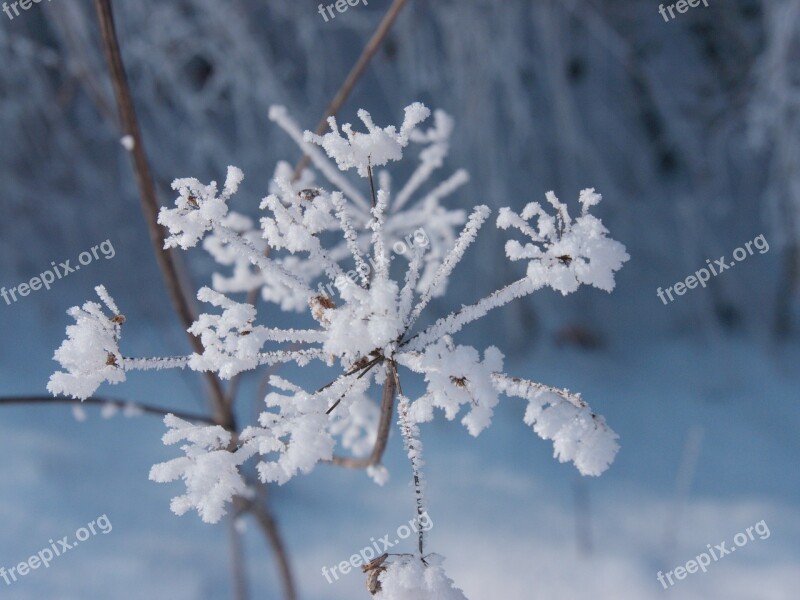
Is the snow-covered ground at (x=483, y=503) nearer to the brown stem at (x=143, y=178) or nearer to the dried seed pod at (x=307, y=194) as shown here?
the brown stem at (x=143, y=178)

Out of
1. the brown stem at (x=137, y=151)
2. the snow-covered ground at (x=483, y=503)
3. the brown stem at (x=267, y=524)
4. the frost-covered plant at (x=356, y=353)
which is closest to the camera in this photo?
the frost-covered plant at (x=356, y=353)

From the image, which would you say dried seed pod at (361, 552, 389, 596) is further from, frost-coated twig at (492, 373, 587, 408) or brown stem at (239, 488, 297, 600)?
brown stem at (239, 488, 297, 600)

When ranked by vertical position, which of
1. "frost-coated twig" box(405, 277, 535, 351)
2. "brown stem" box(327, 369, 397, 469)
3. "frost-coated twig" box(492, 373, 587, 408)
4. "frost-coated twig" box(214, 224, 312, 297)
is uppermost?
"frost-coated twig" box(214, 224, 312, 297)

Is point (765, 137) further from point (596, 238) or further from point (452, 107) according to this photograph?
point (596, 238)

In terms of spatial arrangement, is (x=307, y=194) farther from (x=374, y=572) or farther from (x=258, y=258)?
(x=374, y=572)

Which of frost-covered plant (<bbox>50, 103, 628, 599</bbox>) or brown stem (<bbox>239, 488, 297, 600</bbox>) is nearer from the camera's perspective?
frost-covered plant (<bbox>50, 103, 628, 599</bbox>)

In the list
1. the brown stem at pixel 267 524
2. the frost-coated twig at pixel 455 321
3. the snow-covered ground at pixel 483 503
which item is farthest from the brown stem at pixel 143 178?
the snow-covered ground at pixel 483 503

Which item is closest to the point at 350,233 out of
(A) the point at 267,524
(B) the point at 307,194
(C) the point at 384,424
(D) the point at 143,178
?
(B) the point at 307,194

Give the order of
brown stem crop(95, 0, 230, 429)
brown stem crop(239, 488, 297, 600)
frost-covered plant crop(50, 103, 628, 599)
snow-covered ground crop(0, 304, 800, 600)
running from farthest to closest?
snow-covered ground crop(0, 304, 800, 600)
brown stem crop(239, 488, 297, 600)
brown stem crop(95, 0, 230, 429)
frost-covered plant crop(50, 103, 628, 599)

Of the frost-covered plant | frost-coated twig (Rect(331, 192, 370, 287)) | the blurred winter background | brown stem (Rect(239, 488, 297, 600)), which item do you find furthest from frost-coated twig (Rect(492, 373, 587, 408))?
the blurred winter background
